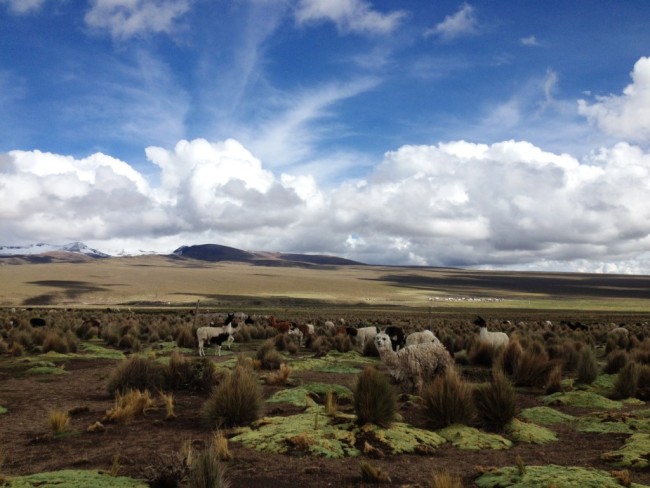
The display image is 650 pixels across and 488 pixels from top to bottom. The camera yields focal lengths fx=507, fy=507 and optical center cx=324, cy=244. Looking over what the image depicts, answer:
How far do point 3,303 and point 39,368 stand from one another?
3058 inches

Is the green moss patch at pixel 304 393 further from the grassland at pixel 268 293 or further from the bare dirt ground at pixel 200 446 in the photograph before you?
the grassland at pixel 268 293

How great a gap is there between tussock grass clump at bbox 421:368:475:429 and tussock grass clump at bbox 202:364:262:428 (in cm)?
309

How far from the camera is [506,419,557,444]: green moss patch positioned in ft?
27.3

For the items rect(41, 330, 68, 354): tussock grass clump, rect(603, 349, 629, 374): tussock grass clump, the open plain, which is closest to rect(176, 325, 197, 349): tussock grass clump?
the open plain

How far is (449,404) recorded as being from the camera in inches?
349

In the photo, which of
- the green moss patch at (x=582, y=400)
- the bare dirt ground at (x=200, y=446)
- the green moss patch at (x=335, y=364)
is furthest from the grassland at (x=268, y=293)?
the bare dirt ground at (x=200, y=446)

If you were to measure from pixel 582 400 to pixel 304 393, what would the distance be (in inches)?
245

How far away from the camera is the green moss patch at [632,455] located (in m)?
6.66

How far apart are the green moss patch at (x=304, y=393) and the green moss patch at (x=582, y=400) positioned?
4.66 meters

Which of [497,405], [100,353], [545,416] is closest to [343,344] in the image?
[100,353]

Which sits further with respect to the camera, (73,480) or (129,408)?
(129,408)

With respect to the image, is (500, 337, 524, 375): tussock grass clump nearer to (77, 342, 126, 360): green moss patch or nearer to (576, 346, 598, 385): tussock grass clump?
(576, 346, 598, 385): tussock grass clump

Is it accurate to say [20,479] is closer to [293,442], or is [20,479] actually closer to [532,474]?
[293,442]

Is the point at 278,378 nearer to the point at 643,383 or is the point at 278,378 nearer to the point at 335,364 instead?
the point at 335,364
